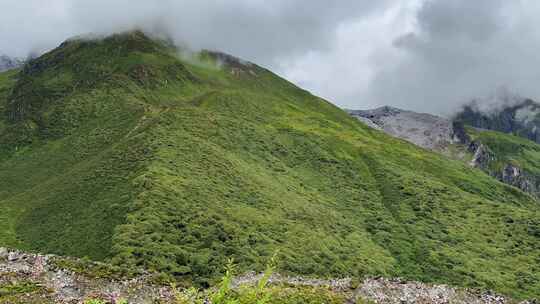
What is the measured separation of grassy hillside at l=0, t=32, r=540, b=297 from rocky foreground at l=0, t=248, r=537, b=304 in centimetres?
519

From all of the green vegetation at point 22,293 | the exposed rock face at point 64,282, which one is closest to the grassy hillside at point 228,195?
the exposed rock face at point 64,282

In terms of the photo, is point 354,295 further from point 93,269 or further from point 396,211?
point 396,211

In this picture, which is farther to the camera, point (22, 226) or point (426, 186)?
point (426, 186)

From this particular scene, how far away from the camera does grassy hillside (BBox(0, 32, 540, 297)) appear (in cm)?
7012

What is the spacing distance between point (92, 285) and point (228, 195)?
41545 mm

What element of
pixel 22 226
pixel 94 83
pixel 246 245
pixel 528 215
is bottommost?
pixel 22 226

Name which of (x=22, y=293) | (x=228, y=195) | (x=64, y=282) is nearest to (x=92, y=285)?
(x=64, y=282)

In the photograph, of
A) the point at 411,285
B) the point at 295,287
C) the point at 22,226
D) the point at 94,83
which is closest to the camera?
the point at 295,287

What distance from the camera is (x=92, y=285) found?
49312 mm

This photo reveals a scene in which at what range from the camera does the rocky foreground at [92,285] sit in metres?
44.4

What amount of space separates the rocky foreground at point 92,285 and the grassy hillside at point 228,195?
204 inches

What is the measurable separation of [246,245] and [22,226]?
41.5 metres

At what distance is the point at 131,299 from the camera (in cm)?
4825

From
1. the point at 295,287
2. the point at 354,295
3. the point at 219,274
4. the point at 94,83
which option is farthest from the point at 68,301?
the point at 94,83
